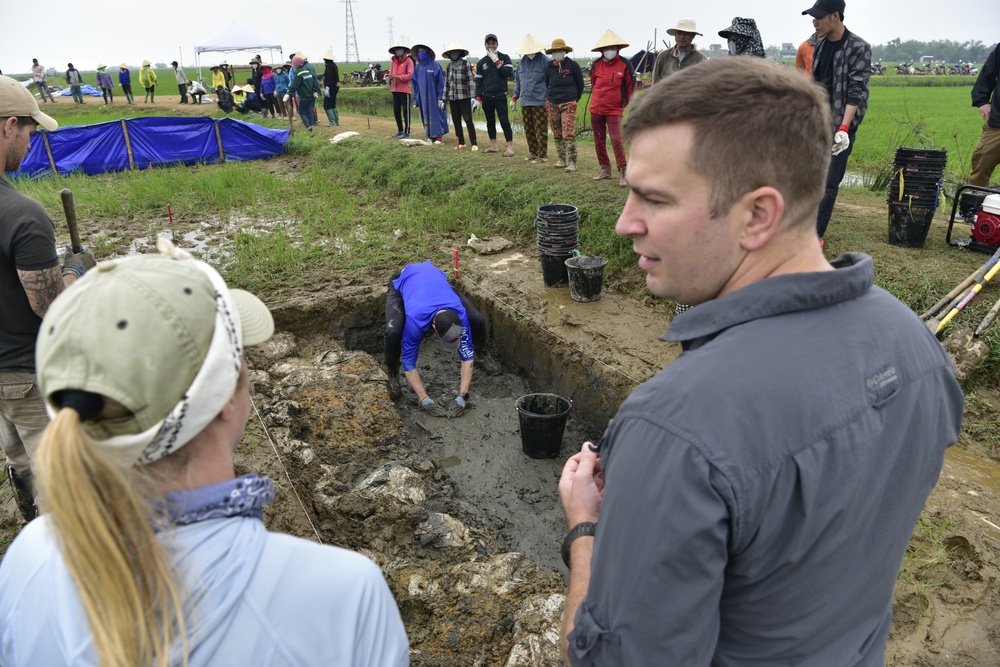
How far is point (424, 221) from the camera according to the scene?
823cm

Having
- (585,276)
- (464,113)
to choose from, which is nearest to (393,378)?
(585,276)

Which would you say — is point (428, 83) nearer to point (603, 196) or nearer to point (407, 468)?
point (603, 196)

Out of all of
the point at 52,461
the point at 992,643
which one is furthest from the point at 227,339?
the point at 992,643

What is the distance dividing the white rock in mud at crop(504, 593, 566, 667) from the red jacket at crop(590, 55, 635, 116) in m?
6.59

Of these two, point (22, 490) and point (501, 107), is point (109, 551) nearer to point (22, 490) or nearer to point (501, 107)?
point (22, 490)

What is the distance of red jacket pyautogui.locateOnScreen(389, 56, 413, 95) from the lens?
12.7m

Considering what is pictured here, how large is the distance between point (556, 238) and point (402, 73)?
8.40 metres

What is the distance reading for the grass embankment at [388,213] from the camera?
228 inches

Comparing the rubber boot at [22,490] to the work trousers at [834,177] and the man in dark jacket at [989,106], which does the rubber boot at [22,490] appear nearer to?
the work trousers at [834,177]

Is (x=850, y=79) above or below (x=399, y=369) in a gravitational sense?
above

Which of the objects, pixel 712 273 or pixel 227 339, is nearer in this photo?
pixel 227 339

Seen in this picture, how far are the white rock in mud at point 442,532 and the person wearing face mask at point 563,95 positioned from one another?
643cm

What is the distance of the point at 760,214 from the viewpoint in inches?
41.8

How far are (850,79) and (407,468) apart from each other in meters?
4.66
